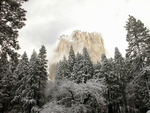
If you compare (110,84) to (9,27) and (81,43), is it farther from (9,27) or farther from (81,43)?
(81,43)

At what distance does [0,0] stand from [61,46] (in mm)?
120484

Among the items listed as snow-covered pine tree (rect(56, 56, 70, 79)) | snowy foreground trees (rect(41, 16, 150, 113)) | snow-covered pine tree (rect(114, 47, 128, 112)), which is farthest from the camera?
snow-covered pine tree (rect(56, 56, 70, 79))

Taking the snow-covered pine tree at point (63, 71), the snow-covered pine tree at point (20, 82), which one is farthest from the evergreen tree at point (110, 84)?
the snow-covered pine tree at point (20, 82)

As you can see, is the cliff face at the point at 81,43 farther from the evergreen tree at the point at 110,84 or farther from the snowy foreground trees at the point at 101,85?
the snowy foreground trees at the point at 101,85

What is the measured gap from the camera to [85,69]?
86.4 feet

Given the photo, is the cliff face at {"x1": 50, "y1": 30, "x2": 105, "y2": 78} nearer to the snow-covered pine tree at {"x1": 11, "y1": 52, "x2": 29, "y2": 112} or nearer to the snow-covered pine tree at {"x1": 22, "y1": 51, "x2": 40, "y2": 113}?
the snow-covered pine tree at {"x1": 11, "y1": 52, "x2": 29, "y2": 112}

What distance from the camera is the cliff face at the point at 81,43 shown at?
121 metres

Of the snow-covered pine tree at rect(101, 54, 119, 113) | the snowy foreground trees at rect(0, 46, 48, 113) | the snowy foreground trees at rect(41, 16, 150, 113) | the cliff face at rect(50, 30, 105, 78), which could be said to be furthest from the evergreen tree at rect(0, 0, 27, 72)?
the cliff face at rect(50, 30, 105, 78)

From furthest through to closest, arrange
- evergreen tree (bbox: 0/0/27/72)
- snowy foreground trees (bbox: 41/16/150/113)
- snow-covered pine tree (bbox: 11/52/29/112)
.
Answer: snow-covered pine tree (bbox: 11/52/29/112) < snowy foreground trees (bbox: 41/16/150/113) < evergreen tree (bbox: 0/0/27/72)

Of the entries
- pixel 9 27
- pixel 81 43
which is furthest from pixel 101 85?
pixel 81 43

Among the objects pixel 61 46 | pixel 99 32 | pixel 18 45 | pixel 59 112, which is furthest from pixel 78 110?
pixel 99 32

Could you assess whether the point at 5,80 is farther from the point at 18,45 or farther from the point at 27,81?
the point at 18,45

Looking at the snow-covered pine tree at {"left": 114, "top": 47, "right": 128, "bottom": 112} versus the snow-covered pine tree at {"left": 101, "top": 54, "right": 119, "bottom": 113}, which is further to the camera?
the snow-covered pine tree at {"left": 114, "top": 47, "right": 128, "bottom": 112}

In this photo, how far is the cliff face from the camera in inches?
4781
